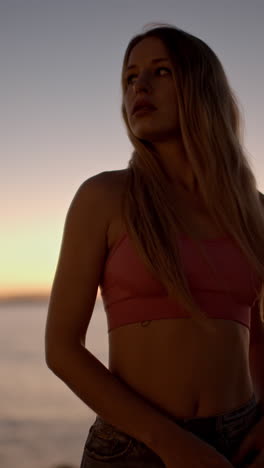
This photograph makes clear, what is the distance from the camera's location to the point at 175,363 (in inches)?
69.4

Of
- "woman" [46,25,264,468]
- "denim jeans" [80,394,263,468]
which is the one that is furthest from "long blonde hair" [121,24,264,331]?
"denim jeans" [80,394,263,468]

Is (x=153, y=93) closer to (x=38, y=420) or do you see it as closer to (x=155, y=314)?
(x=155, y=314)

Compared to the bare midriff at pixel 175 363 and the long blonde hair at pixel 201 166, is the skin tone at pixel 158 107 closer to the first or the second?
the long blonde hair at pixel 201 166

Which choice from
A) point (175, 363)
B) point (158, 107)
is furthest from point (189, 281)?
point (158, 107)

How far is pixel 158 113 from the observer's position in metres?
2.12

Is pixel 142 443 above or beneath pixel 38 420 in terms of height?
above

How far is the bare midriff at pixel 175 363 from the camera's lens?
5.77 feet

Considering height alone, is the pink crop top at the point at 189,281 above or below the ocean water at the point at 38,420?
above

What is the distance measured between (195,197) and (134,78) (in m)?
0.57

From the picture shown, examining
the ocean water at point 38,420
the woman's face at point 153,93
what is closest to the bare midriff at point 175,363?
the woman's face at point 153,93

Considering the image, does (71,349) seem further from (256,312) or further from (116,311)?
(256,312)

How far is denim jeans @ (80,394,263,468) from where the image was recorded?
5.43ft

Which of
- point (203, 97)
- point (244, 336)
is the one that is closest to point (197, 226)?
point (244, 336)

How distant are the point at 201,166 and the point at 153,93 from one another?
362 mm
